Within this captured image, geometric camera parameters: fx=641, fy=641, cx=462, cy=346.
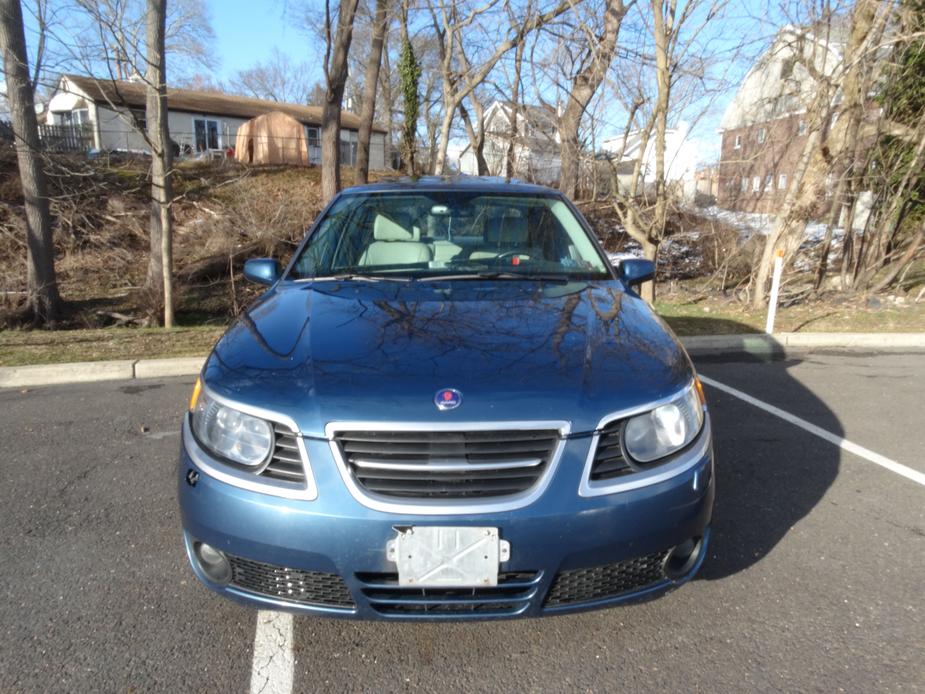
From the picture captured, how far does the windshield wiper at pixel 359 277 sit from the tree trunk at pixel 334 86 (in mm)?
10067

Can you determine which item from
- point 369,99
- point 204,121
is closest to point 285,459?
point 369,99

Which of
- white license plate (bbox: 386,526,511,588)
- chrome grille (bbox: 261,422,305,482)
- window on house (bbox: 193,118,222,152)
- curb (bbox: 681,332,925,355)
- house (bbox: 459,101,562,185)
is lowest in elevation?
curb (bbox: 681,332,925,355)

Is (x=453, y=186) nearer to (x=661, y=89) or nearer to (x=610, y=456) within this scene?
(x=610, y=456)

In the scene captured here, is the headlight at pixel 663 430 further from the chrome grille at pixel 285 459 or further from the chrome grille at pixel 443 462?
the chrome grille at pixel 285 459

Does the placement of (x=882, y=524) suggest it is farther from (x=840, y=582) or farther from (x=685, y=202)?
(x=685, y=202)

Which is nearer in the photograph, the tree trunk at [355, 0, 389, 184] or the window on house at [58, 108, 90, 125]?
the tree trunk at [355, 0, 389, 184]

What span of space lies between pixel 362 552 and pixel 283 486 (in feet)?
1.07

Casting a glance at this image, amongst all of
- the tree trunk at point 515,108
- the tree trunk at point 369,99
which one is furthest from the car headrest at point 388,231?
the tree trunk at point 369,99

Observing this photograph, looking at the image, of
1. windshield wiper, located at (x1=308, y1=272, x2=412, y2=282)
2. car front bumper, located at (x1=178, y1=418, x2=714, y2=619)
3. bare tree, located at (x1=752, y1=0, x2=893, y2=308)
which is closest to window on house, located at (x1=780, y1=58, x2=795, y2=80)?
bare tree, located at (x1=752, y1=0, x2=893, y2=308)

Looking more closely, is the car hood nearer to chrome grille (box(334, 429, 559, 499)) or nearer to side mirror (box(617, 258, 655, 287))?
chrome grille (box(334, 429, 559, 499))

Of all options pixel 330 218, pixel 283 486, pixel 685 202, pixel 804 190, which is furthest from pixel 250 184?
pixel 283 486

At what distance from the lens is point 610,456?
6.79ft

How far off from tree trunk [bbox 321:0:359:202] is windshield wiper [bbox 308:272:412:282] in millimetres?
10067

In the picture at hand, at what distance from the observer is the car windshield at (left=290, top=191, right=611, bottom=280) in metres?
3.36
